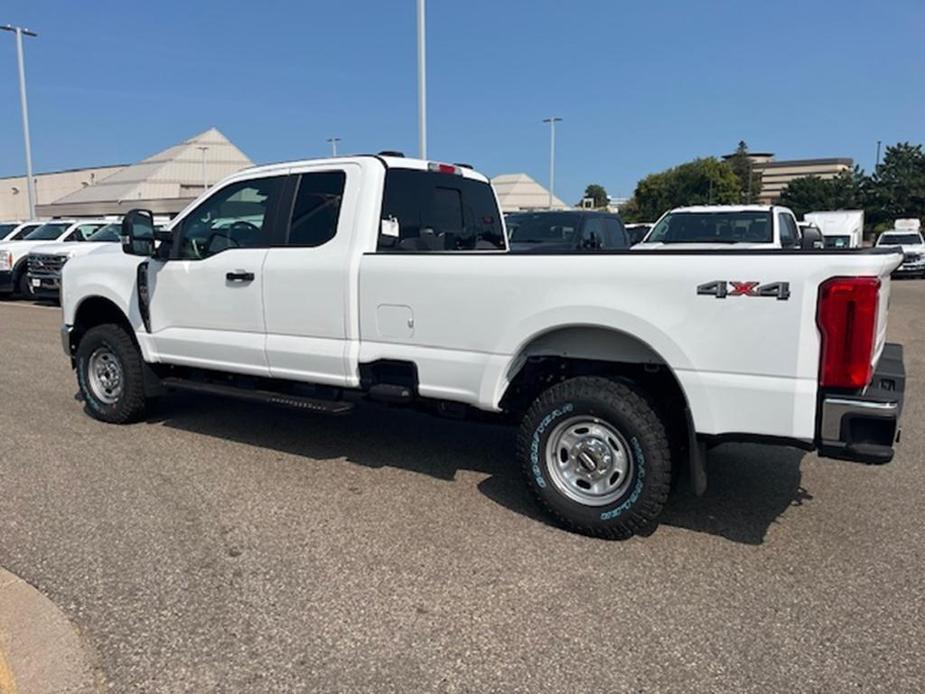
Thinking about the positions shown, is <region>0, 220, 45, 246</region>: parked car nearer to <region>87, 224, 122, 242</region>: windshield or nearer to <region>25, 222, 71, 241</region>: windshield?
<region>25, 222, 71, 241</region>: windshield

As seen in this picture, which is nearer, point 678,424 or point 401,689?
point 401,689

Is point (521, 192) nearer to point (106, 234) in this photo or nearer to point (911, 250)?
point (911, 250)

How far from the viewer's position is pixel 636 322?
3809mm

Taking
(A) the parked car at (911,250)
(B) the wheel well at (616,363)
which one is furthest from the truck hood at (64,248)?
(A) the parked car at (911,250)

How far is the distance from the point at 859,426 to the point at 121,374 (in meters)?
5.40

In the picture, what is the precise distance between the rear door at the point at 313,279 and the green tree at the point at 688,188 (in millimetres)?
66912

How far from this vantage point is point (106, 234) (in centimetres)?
1698

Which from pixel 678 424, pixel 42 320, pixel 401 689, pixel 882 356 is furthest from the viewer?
pixel 42 320

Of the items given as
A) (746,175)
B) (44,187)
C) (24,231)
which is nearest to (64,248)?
(24,231)

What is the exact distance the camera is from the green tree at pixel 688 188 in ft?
226

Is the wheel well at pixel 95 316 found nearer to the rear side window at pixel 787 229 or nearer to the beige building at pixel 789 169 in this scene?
the rear side window at pixel 787 229

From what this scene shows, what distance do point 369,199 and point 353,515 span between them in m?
2.01

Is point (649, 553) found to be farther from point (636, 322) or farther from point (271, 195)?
point (271, 195)

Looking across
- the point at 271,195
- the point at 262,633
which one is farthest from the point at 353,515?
the point at 271,195
